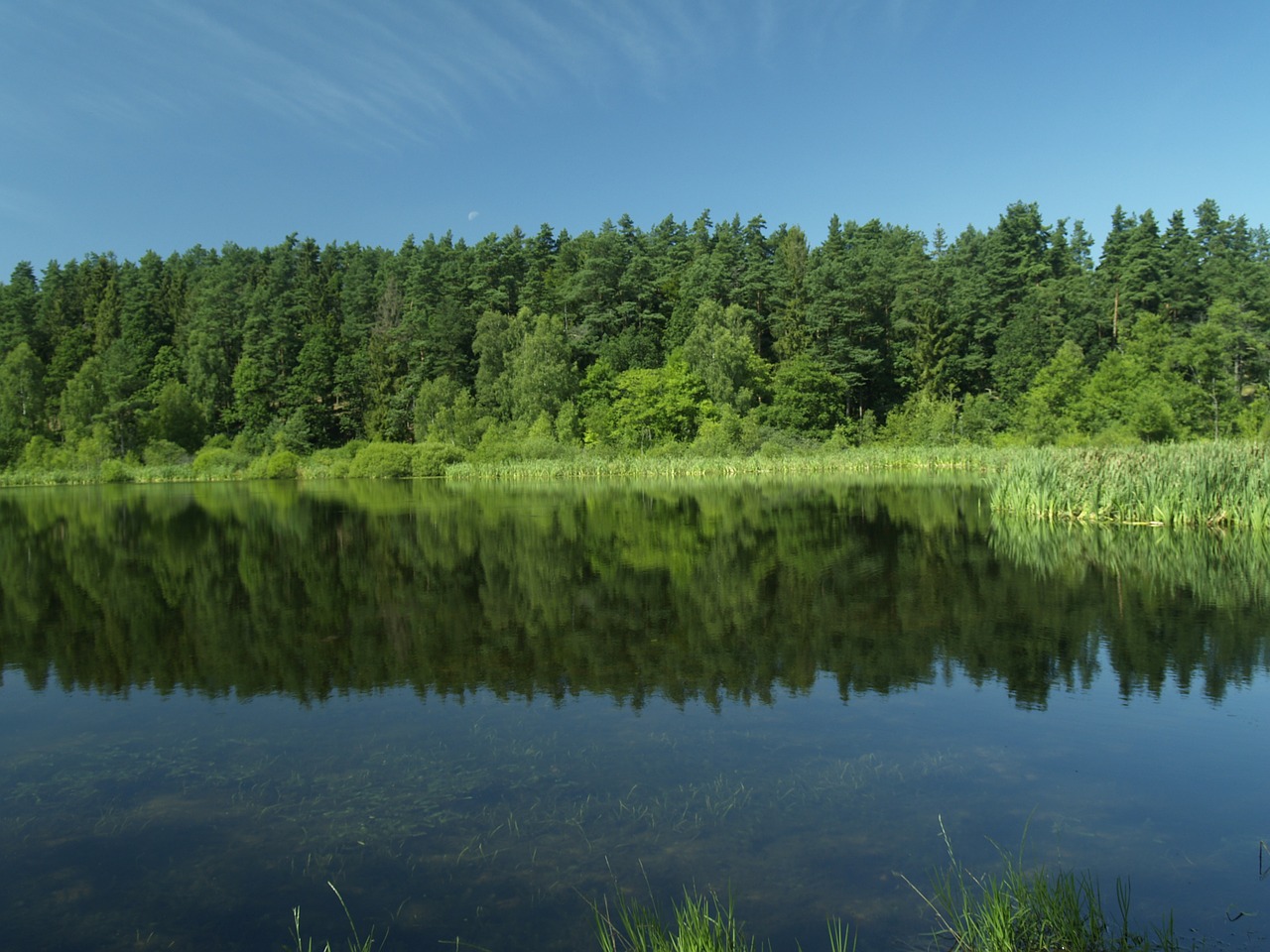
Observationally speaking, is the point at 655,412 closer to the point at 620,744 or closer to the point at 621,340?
the point at 621,340

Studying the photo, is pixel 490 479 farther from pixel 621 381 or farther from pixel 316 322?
pixel 316 322

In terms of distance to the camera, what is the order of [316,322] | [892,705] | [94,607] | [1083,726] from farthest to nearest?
1. [316,322]
2. [94,607]
3. [892,705]
4. [1083,726]

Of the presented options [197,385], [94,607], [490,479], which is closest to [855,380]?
[490,479]

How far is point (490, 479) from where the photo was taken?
1997 inches

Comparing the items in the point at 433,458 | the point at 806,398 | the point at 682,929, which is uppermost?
the point at 806,398

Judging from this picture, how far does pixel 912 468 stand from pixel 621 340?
94.7 ft

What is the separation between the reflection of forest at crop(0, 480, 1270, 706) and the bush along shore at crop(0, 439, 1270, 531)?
1.76 m

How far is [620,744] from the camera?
266 inches

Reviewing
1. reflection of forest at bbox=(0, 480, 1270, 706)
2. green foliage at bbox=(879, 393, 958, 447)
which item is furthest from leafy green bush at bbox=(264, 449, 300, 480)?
green foliage at bbox=(879, 393, 958, 447)

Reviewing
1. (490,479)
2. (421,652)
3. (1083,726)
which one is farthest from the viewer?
(490,479)

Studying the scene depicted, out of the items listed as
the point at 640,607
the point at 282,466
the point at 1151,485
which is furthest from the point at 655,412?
the point at 640,607

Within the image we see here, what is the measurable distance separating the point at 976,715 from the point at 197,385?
261 feet

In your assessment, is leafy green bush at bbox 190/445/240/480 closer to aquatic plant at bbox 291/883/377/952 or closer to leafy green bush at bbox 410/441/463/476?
leafy green bush at bbox 410/441/463/476

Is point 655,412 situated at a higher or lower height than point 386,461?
higher
